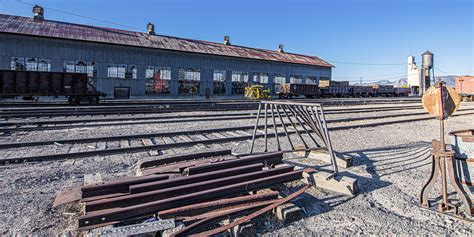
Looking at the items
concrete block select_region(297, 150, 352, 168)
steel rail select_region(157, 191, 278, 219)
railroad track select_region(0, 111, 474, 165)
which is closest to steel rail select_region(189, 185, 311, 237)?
steel rail select_region(157, 191, 278, 219)

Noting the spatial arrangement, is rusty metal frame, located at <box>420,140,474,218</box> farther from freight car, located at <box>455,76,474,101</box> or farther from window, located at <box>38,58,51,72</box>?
freight car, located at <box>455,76,474,101</box>

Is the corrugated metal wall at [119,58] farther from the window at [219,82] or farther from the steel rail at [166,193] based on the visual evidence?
the steel rail at [166,193]

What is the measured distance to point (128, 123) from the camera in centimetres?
1161

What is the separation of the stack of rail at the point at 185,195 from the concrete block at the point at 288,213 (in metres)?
0.12

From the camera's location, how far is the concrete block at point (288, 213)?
132 inches

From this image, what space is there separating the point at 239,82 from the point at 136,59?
1536 cm

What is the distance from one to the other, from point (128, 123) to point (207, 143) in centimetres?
510

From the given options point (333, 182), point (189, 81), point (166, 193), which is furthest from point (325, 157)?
point (189, 81)

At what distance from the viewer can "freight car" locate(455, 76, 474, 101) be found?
39.0 metres

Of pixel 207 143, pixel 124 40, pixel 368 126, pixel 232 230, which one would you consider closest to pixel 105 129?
pixel 207 143

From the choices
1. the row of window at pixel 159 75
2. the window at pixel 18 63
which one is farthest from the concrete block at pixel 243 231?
the window at pixel 18 63

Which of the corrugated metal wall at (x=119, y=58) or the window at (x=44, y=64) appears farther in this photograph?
the window at (x=44, y=64)

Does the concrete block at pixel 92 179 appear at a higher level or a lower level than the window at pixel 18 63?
lower

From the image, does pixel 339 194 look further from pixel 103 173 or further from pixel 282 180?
pixel 103 173
